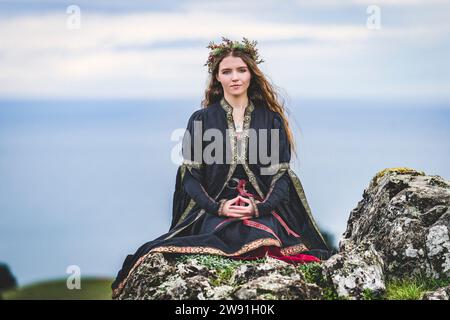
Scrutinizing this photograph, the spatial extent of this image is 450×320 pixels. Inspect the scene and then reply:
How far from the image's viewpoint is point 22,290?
13.2 metres

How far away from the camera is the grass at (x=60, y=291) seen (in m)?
12.8

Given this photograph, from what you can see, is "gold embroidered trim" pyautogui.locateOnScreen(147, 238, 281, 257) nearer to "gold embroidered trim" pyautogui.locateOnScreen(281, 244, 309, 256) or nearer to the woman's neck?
"gold embroidered trim" pyautogui.locateOnScreen(281, 244, 309, 256)

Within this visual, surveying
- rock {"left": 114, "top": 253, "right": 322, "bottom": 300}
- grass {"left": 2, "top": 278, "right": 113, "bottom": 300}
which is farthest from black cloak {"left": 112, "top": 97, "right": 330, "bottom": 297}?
grass {"left": 2, "top": 278, "right": 113, "bottom": 300}

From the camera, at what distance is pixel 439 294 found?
11.8 m

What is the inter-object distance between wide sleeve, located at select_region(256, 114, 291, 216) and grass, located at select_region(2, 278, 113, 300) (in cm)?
170

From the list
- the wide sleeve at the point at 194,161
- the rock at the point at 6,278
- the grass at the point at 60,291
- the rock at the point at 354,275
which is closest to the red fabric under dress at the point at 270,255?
the wide sleeve at the point at 194,161

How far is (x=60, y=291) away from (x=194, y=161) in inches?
74.7

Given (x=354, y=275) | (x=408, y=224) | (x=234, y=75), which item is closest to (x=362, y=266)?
(x=354, y=275)

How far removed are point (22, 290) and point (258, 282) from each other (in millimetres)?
2816

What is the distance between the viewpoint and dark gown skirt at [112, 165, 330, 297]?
12.2 metres

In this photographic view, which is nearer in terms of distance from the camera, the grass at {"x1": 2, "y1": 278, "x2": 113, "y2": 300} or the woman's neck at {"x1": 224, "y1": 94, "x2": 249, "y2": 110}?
the woman's neck at {"x1": 224, "y1": 94, "x2": 249, "y2": 110}

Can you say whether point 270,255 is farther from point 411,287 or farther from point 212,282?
point 411,287

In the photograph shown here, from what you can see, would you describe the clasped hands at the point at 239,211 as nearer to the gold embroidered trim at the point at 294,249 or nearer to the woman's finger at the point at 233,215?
the woman's finger at the point at 233,215

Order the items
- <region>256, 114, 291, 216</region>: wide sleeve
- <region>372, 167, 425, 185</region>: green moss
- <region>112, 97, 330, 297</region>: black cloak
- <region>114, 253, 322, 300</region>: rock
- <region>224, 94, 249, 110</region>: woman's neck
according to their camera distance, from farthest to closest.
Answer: <region>372, 167, 425, 185</region>: green moss
<region>224, 94, 249, 110</region>: woman's neck
<region>256, 114, 291, 216</region>: wide sleeve
<region>112, 97, 330, 297</region>: black cloak
<region>114, 253, 322, 300</region>: rock
